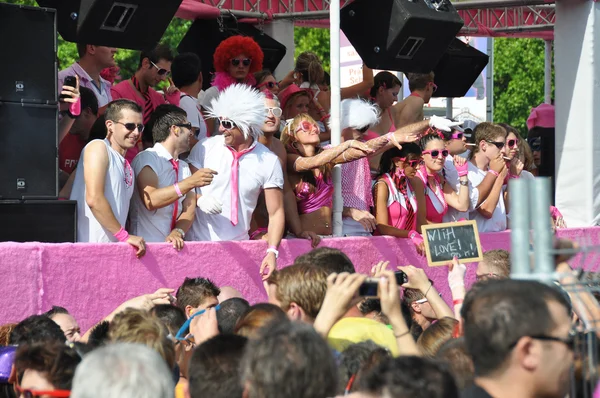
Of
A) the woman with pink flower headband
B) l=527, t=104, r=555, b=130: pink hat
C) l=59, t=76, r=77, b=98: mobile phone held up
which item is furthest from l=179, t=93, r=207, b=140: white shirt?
l=527, t=104, r=555, b=130: pink hat

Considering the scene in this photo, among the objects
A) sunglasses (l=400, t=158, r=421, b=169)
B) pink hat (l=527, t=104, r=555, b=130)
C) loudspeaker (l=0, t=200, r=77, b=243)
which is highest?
pink hat (l=527, t=104, r=555, b=130)

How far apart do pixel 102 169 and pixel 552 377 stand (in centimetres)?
390

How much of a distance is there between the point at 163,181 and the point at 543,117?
26.8ft

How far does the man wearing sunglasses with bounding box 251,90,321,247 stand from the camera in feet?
23.3

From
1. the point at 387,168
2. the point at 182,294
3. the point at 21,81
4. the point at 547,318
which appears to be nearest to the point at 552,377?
the point at 547,318

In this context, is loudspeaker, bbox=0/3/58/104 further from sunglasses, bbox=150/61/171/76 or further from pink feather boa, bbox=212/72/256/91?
pink feather boa, bbox=212/72/256/91

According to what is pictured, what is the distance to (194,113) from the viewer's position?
25.2ft

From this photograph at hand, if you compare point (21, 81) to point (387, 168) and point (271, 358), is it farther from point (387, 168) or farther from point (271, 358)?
point (271, 358)

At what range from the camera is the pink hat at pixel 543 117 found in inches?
533

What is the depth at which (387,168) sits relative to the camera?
7805 millimetres

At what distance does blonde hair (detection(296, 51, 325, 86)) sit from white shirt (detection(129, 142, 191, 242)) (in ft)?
8.66

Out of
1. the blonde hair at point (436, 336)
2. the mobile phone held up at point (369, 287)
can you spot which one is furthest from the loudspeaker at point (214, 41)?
the mobile phone held up at point (369, 287)

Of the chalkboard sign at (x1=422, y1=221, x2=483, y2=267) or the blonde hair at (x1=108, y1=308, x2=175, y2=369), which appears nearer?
the blonde hair at (x1=108, y1=308, x2=175, y2=369)

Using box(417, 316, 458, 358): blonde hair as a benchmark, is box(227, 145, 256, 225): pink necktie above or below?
above
